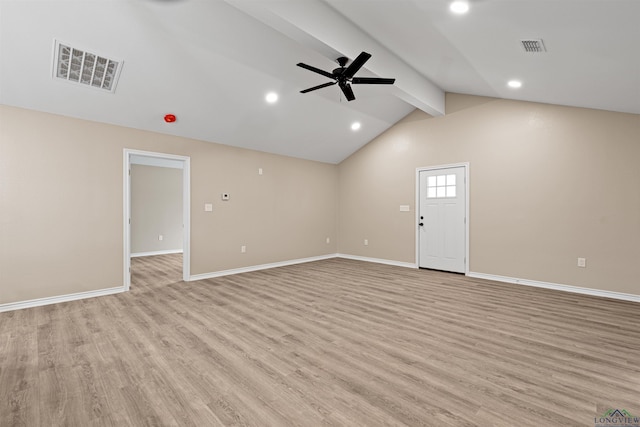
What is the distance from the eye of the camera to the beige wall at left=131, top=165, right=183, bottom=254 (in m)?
8.11

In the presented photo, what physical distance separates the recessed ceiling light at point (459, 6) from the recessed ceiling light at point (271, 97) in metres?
2.72

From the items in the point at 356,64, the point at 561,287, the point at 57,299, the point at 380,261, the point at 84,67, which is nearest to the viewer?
the point at 356,64

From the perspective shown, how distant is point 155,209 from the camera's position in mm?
8469

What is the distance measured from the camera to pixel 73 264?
4141 millimetres

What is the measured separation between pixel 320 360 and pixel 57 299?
12.6 ft

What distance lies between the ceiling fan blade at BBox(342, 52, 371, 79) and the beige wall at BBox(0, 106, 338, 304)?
315 centimetres

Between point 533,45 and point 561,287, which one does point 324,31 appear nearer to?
point 533,45

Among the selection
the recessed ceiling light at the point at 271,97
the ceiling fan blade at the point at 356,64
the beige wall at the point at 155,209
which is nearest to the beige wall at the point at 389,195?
the recessed ceiling light at the point at 271,97

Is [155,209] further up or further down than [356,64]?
further down

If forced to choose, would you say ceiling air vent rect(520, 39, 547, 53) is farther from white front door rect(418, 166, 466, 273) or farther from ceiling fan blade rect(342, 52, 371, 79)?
white front door rect(418, 166, 466, 273)

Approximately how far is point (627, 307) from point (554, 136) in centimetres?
258

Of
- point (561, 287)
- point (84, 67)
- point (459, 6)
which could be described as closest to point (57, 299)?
point (84, 67)

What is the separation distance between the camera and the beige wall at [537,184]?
4.24 metres

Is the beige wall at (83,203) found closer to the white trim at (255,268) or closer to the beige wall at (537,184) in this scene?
the white trim at (255,268)
